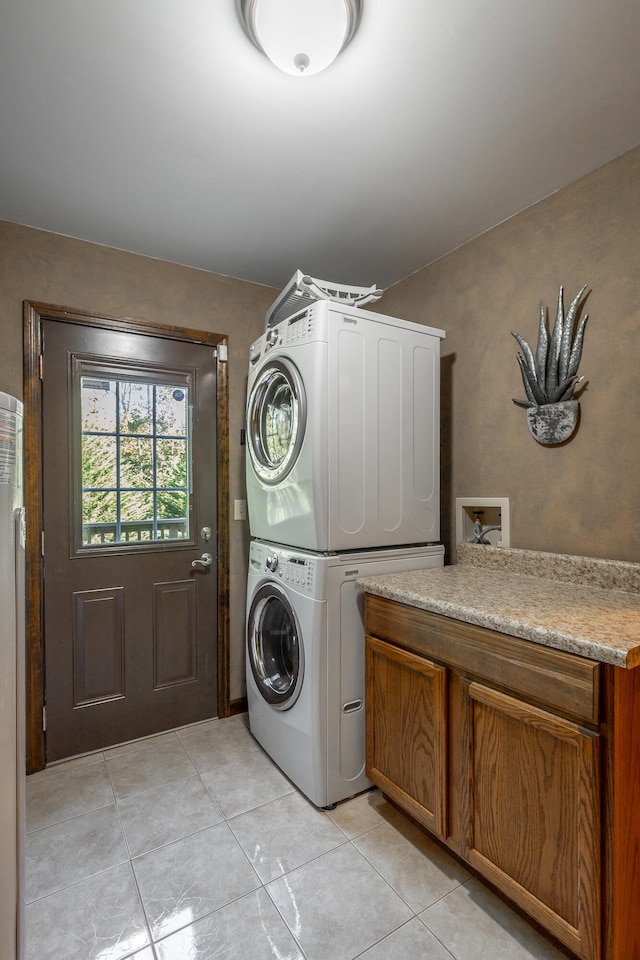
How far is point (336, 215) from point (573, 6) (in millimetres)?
1059

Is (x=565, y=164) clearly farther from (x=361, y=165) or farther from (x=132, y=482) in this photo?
(x=132, y=482)

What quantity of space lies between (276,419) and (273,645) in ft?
3.52

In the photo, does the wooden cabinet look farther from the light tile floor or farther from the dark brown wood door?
the dark brown wood door

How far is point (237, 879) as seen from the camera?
5.03 feet

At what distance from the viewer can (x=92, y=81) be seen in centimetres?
137

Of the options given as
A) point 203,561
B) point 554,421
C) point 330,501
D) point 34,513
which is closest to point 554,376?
point 554,421

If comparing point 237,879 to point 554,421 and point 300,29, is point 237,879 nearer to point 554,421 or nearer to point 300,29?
point 554,421

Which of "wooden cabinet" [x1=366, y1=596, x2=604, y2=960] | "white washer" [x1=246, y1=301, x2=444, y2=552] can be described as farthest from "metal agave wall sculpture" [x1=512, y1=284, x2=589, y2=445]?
"wooden cabinet" [x1=366, y1=596, x2=604, y2=960]

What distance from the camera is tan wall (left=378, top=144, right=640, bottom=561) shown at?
1.68 meters

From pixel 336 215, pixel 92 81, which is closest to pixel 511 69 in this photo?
pixel 336 215

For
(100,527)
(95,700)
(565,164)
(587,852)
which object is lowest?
(95,700)

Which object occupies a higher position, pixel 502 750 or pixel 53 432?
pixel 53 432

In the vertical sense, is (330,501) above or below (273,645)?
above

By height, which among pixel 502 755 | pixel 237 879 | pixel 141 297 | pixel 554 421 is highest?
pixel 141 297
